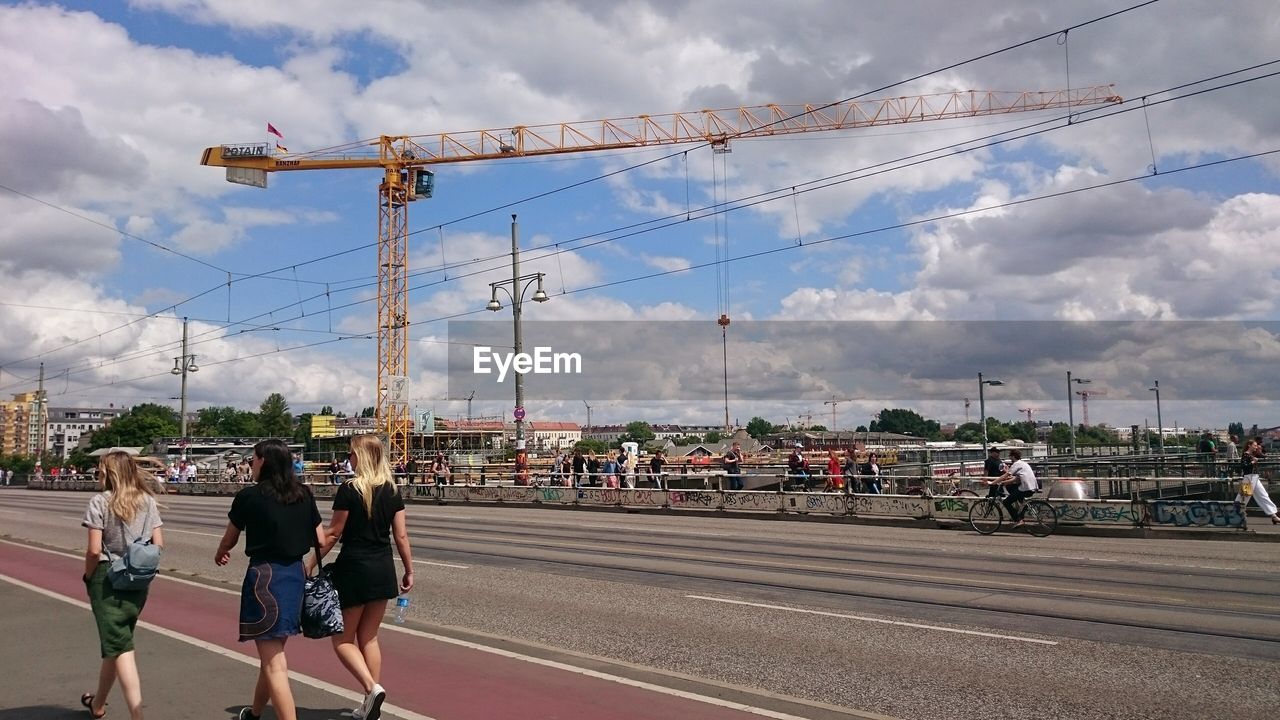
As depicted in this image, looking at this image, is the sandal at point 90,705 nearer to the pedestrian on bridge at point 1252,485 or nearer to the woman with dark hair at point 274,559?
the woman with dark hair at point 274,559

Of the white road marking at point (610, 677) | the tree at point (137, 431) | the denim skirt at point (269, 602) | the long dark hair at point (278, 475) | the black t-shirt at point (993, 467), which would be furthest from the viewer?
the tree at point (137, 431)

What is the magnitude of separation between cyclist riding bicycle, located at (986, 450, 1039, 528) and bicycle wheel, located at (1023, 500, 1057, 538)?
0.55ft

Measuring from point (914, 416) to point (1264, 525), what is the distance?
165526 mm

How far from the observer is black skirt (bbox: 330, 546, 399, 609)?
589 cm

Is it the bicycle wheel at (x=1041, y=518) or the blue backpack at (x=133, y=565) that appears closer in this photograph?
the blue backpack at (x=133, y=565)

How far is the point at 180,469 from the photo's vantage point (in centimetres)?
5341

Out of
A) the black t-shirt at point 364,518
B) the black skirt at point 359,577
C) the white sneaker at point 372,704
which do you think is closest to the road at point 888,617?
the white sneaker at point 372,704

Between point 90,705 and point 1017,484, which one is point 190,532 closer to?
point 90,705

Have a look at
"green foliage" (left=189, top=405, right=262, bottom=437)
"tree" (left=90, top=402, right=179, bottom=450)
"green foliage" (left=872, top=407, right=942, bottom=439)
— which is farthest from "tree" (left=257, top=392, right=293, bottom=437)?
"green foliage" (left=872, top=407, right=942, bottom=439)

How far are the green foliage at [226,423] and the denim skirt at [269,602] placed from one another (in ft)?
578

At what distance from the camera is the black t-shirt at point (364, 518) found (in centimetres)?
591

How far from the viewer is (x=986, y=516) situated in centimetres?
1956

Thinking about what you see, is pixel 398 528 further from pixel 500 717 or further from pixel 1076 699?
pixel 1076 699

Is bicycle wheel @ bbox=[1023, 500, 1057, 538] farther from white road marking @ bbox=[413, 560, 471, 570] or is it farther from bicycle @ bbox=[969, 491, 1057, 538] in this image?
white road marking @ bbox=[413, 560, 471, 570]
